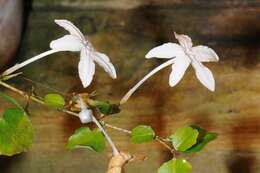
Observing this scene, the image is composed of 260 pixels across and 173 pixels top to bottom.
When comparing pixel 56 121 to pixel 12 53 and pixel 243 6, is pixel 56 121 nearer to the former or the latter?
pixel 12 53

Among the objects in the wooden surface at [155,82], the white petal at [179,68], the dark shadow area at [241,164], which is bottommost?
the dark shadow area at [241,164]

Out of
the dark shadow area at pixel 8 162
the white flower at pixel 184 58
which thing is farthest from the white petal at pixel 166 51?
the dark shadow area at pixel 8 162

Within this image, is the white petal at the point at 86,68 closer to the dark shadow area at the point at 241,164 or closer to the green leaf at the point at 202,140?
the green leaf at the point at 202,140

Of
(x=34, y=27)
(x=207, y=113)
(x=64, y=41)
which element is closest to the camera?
(x=64, y=41)

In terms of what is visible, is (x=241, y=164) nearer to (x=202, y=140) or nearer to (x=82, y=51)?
(x=202, y=140)

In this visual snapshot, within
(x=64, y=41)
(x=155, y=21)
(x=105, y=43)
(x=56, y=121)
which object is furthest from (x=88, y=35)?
(x=64, y=41)

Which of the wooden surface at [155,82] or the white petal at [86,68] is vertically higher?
the white petal at [86,68]

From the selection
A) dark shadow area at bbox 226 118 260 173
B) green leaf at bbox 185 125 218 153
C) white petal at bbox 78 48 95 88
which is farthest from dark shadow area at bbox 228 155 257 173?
white petal at bbox 78 48 95 88
